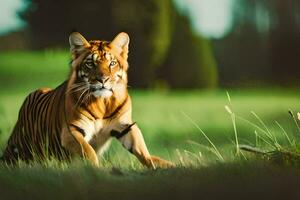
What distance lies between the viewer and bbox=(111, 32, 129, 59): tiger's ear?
2.99 m

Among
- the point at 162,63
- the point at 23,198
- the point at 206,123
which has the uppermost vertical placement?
the point at 162,63

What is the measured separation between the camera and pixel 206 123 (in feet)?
9.93

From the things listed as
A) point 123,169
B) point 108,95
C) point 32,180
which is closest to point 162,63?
point 108,95

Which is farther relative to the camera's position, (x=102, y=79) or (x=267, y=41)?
(x=267, y=41)

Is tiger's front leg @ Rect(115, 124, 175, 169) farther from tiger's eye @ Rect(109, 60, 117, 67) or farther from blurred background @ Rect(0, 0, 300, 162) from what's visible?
tiger's eye @ Rect(109, 60, 117, 67)

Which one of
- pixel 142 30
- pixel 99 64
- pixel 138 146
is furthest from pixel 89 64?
pixel 138 146

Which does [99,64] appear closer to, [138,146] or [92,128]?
[92,128]

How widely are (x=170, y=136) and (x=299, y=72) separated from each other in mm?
607

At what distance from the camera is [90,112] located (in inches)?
117

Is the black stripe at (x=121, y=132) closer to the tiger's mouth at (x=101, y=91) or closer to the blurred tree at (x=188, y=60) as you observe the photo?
the tiger's mouth at (x=101, y=91)

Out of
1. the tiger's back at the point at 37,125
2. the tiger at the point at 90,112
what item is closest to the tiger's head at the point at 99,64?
the tiger at the point at 90,112

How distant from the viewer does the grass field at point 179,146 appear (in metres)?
2.89

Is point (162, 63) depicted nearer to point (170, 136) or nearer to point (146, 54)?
point (146, 54)

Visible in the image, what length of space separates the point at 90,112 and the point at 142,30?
400 mm
